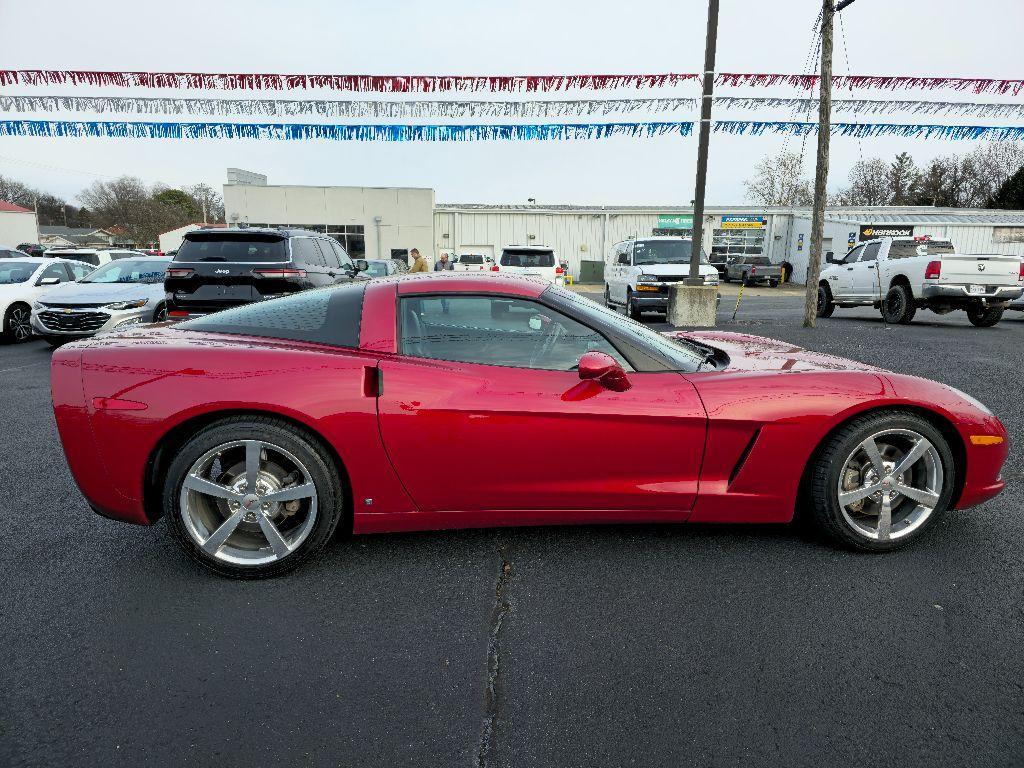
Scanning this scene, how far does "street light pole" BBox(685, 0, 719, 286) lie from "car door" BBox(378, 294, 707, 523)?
916cm

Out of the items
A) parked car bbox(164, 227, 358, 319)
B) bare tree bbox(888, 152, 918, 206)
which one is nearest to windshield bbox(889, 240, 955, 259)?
parked car bbox(164, 227, 358, 319)

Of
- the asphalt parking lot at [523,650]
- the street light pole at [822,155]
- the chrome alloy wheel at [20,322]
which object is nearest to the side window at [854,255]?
the street light pole at [822,155]

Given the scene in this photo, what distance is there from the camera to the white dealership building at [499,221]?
3812 centimetres

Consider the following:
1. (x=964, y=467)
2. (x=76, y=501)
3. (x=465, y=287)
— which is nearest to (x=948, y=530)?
(x=964, y=467)

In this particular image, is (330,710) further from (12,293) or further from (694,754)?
(12,293)

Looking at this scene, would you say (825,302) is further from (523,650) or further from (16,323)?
(16,323)

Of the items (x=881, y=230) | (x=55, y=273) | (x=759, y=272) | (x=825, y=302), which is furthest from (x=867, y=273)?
(x=881, y=230)

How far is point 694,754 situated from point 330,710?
1061 millimetres

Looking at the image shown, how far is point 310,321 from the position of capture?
297cm

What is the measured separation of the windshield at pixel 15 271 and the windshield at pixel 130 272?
0.98 meters

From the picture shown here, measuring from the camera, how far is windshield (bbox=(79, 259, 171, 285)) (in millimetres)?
10422

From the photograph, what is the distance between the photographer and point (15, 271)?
34.8 ft

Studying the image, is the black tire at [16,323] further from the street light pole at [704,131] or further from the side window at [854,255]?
the side window at [854,255]

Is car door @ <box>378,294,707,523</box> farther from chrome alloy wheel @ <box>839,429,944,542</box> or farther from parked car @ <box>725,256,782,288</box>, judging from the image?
parked car @ <box>725,256,782,288</box>
